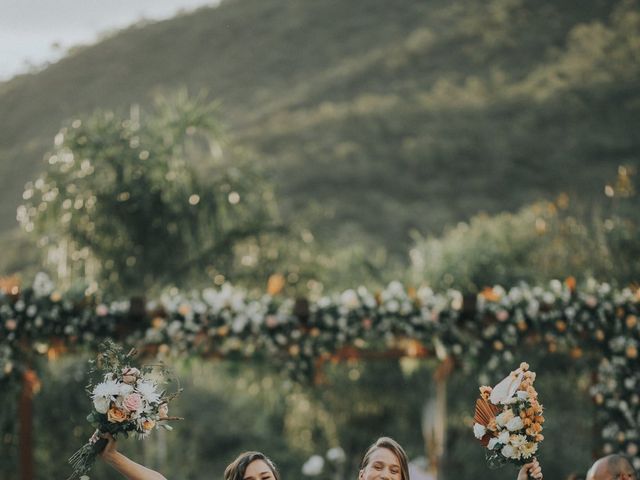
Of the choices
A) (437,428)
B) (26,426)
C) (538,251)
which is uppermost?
(26,426)

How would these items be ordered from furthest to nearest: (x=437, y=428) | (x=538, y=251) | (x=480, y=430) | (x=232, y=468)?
(x=538, y=251)
(x=437, y=428)
(x=232, y=468)
(x=480, y=430)

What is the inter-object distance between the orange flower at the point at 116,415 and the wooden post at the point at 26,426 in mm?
4897

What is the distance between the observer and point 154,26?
1496 inches

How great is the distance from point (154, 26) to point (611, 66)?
18.1 metres

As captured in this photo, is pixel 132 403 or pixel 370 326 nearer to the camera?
pixel 132 403

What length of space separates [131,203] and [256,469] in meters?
8.77

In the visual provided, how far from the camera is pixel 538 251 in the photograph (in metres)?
14.8

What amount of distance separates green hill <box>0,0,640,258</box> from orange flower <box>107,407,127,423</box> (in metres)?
24.3

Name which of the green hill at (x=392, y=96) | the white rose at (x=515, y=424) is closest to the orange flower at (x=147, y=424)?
the white rose at (x=515, y=424)

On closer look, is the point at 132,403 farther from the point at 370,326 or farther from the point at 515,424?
the point at 370,326

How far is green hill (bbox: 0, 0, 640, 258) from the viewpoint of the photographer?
98.7 ft

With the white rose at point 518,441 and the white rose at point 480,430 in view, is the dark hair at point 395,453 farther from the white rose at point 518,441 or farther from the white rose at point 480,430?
the white rose at point 518,441

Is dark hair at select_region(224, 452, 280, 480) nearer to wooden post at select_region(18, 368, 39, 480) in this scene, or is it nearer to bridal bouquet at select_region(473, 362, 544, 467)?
bridal bouquet at select_region(473, 362, 544, 467)

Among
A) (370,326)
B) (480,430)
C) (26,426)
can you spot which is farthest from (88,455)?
(26,426)
